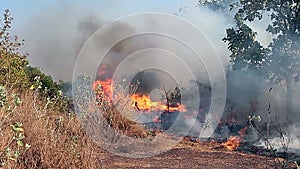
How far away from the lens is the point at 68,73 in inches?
653

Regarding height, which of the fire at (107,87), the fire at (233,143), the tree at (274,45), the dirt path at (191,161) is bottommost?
the dirt path at (191,161)

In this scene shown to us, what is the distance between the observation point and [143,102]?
10961 mm

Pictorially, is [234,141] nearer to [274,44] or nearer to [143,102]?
[143,102]

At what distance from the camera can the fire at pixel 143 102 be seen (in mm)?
8708

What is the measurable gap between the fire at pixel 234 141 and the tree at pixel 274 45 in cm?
162

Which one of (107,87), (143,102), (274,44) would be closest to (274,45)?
(274,44)

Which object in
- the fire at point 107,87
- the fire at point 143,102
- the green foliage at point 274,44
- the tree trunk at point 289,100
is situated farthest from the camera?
the tree trunk at point 289,100

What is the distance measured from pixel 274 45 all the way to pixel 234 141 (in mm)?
3173

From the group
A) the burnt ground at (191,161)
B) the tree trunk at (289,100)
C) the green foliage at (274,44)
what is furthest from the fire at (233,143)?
the green foliage at (274,44)

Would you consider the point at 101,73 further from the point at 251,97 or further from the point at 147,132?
the point at 251,97

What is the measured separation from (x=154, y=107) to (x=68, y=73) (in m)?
5.60

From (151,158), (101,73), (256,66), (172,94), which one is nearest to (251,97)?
(256,66)

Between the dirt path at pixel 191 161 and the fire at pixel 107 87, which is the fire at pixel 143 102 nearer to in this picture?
the fire at pixel 107 87

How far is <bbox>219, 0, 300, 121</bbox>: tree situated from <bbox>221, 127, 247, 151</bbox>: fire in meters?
1.62
